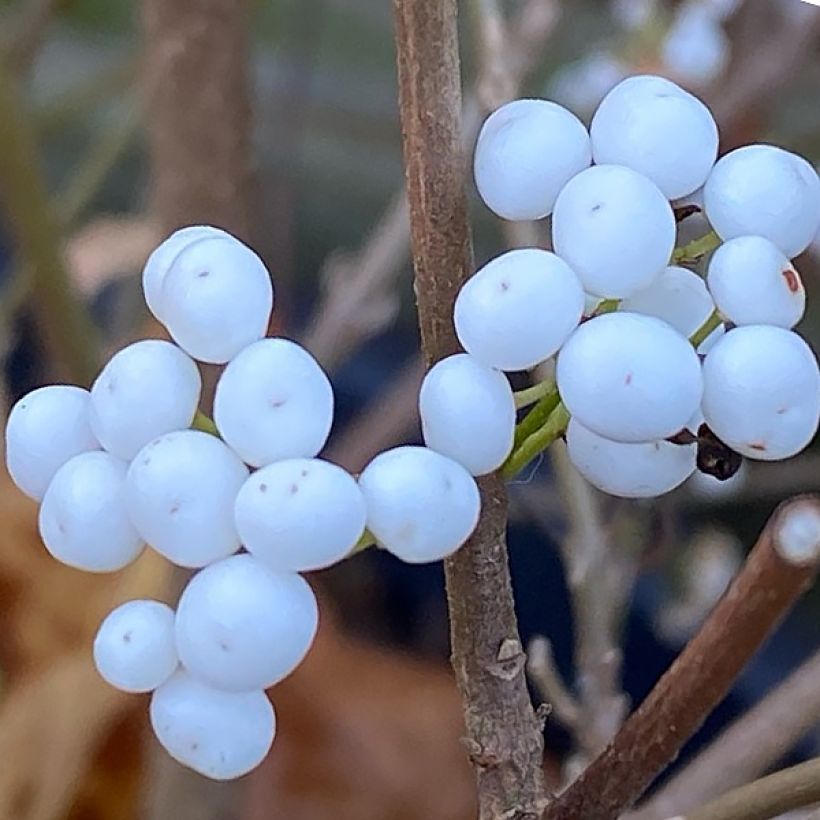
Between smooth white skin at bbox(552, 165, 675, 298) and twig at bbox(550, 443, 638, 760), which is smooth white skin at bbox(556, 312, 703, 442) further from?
twig at bbox(550, 443, 638, 760)

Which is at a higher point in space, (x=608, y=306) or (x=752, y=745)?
(x=608, y=306)

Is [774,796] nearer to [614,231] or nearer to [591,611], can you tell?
[614,231]

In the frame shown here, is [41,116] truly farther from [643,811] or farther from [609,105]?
[609,105]

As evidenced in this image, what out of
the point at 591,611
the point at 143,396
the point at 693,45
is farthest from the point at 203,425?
the point at 693,45

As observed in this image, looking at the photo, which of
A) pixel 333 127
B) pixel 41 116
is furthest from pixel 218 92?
pixel 333 127

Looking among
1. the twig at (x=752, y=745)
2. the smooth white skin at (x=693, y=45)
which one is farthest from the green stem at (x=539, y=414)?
the smooth white skin at (x=693, y=45)

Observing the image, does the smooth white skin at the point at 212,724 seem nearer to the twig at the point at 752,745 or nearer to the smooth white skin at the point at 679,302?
the smooth white skin at the point at 679,302
